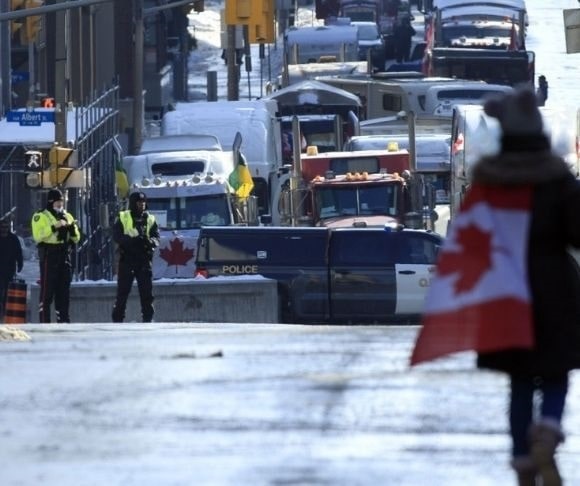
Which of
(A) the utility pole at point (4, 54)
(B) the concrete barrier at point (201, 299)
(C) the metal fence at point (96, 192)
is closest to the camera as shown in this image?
(B) the concrete barrier at point (201, 299)

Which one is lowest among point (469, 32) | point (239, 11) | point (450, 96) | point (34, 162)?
Result: point (450, 96)

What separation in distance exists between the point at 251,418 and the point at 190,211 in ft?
64.1

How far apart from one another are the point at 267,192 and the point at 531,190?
1155 inches

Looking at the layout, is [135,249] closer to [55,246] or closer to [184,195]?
[55,246]

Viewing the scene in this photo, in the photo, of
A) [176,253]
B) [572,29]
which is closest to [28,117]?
[176,253]

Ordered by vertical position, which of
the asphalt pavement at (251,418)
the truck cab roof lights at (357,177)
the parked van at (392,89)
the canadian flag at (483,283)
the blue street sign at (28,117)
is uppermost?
the canadian flag at (483,283)

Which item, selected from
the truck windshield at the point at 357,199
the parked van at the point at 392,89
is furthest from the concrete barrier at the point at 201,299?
the parked van at the point at 392,89

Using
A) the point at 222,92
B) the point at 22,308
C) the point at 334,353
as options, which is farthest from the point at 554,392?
the point at 222,92

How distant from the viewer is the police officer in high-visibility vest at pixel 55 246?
20.9 metres

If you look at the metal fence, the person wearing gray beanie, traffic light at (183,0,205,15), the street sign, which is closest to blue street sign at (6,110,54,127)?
the metal fence

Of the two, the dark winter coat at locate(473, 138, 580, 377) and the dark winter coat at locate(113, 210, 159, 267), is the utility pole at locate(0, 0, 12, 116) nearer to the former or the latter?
the dark winter coat at locate(113, 210, 159, 267)

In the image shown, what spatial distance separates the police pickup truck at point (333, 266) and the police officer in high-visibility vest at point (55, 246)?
2.91 meters

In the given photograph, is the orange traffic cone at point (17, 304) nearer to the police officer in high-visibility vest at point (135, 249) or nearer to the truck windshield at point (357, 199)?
the police officer in high-visibility vest at point (135, 249)

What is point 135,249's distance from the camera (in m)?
20.7
